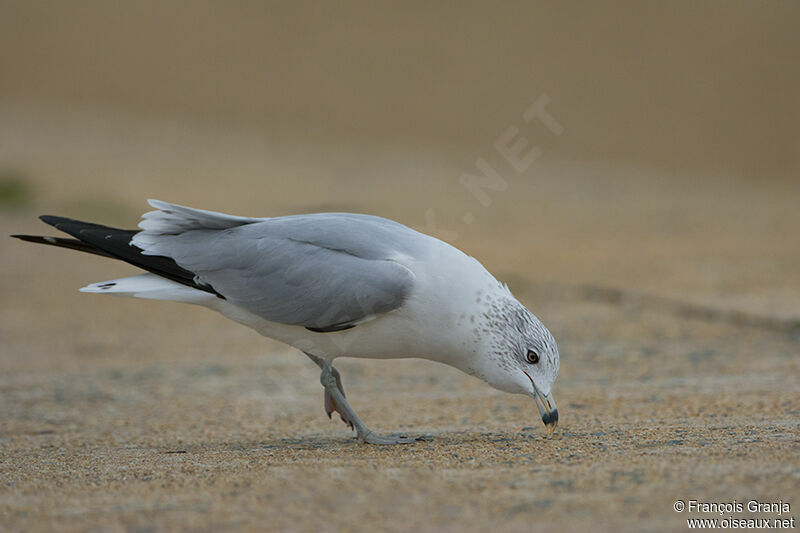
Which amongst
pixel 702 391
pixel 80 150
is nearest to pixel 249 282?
pixel 702 391

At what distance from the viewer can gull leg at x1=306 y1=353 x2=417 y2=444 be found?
16.6ft

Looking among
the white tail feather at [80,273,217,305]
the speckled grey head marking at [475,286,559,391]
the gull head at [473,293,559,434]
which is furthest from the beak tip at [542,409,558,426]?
the white tail feather at [80,273,217,305]

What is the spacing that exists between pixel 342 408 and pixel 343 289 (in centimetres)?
76

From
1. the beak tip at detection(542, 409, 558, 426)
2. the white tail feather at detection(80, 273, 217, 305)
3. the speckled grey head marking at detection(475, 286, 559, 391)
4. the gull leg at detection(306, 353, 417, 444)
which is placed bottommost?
the gull leg at detection(306, 353, 417, 444)

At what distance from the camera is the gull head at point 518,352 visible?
4793mm

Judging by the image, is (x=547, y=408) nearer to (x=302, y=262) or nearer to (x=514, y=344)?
(x=514, y=344)

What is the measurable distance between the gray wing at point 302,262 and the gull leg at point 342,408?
15.7 inches

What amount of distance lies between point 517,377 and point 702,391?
2.00 meters

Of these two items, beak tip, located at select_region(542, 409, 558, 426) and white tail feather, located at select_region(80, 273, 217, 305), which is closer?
beak tip, located at select_region(542, 409, 558, 426)

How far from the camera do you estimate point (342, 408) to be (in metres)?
5.26

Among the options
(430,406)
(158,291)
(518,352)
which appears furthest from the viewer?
(430,406)

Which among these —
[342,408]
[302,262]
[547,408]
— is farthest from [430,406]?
[302,262]

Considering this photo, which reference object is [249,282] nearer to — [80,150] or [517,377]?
[517,377]

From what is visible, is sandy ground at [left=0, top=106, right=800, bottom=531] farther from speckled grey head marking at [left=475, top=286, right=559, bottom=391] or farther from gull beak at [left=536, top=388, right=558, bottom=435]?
speckled grey head marking at [left=475, top=286, right=559, bottom=391]
